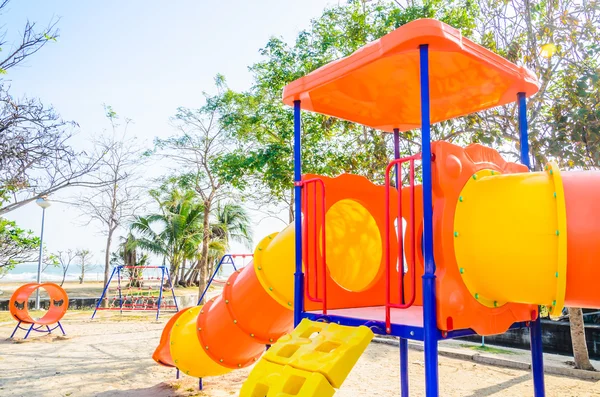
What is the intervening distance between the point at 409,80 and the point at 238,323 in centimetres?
337

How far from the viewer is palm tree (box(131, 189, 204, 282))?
28000 mm

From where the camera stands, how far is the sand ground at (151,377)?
6.93 m

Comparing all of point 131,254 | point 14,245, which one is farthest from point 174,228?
point 14,245

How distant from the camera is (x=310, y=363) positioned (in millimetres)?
3182

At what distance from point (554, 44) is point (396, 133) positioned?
4731 mm

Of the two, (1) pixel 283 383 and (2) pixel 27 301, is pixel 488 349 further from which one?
(2) pixel 27 301

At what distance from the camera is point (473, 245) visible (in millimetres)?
2957

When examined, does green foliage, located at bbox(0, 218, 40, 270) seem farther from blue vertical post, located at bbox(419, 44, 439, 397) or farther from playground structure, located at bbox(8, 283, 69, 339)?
blue vertical post, located at bbox(419, 44, 439, 397)

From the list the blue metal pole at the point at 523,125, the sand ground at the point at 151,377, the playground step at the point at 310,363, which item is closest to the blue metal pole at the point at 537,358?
the blue metal pole at the point at 523,125

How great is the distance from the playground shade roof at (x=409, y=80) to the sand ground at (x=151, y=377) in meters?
4.16

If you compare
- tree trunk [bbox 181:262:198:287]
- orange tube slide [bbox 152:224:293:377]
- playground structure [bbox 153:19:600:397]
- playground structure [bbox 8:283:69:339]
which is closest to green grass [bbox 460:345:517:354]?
playground structure [bbox 153:19:600:397]

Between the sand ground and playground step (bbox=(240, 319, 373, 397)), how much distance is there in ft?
12.4

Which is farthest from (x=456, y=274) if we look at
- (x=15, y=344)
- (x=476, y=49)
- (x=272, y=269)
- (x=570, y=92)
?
(x=15, y=344)

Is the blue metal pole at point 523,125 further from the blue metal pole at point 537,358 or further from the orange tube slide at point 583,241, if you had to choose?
the orange tube slide at point 583,241
